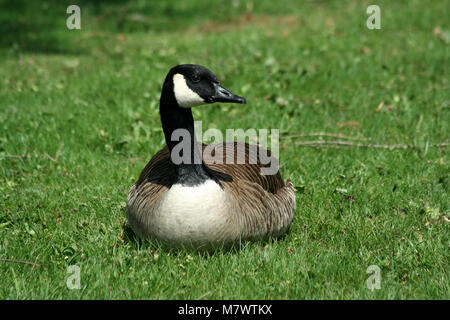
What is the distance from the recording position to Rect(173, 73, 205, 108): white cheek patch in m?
3.88

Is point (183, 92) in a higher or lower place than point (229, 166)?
higher

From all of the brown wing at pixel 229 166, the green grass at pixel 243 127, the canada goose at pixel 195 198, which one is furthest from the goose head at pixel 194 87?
the green grass at pixel 243 127

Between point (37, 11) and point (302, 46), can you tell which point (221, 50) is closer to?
point (302, 46)

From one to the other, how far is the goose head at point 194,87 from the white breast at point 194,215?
586mm

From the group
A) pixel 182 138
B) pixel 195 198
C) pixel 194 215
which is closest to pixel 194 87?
pixel 182 138

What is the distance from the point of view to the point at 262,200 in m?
4.26

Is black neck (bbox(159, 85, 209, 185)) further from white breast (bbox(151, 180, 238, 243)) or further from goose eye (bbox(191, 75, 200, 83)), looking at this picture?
goose eye (bbox(191, 75, 200, 83))

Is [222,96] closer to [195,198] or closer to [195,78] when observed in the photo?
[195,78]

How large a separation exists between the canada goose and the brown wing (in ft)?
0.06

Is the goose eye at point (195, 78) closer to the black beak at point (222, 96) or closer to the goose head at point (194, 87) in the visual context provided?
the goose head at point (194, 87)

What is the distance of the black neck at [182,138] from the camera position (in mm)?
3848

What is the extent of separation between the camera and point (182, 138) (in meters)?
3.99

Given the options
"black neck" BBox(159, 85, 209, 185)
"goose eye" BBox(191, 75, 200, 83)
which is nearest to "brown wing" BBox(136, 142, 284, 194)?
"black neck" BBox(159, 85, 209, 185)

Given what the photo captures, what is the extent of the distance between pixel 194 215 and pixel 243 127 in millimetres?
3094
